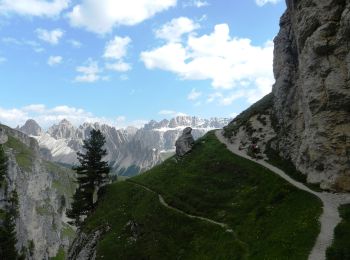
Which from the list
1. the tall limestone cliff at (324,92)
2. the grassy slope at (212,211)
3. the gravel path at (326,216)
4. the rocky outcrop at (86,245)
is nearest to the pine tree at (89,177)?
the grassy slope at (212,211)

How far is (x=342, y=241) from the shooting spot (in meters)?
39.1

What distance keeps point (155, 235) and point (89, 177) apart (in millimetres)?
27491

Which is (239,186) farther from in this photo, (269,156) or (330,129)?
(330,129)

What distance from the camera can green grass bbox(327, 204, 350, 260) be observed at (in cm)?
3659

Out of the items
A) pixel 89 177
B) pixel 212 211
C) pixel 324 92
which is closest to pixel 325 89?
pixel 324 92

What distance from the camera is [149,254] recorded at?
200ft

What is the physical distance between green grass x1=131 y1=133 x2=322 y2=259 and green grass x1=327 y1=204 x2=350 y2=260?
7.52 ft

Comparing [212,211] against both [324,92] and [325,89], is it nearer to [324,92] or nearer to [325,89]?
[324,92]

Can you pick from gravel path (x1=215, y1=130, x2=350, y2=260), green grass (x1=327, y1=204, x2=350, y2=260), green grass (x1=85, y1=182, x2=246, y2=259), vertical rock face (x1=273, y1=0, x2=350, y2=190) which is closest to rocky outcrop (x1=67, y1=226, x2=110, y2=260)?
green grass (x1=85, y1=182, x2=246, y2=259)

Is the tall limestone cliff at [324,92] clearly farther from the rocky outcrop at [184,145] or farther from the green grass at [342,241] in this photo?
the rocky outcrop at [184,145]

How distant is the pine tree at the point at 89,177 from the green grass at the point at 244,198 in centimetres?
1000

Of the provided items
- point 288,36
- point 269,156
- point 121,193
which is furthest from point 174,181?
point 288,36

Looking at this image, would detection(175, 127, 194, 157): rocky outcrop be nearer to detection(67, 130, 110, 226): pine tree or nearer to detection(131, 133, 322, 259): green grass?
detection(131, 133, 322, 259): green grass

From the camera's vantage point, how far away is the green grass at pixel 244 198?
44.7 m
